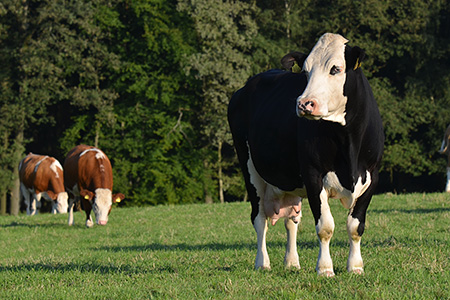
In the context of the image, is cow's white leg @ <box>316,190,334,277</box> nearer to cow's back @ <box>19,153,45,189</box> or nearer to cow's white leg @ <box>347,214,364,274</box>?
cow's white leg @ <box>347,214,364,274</box>

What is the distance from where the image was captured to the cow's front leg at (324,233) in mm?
6113

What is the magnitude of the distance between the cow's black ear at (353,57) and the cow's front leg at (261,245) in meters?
2.36

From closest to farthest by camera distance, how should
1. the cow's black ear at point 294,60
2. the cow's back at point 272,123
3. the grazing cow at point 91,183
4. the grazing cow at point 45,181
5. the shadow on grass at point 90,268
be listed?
the cow's black ear at point 294,60 < the cow's back at point 272,123 < the shadow on grass at point 90,268 < the grazing cow at point 91,183 < the grazing cow at point 45,181

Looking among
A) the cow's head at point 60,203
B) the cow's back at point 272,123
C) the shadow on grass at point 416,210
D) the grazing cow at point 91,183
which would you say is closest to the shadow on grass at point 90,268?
the cow's back at point 272,123

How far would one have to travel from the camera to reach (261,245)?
7.35 meters

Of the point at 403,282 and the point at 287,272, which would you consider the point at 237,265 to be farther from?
the point at 403,282

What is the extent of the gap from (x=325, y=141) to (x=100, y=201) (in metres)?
12.0

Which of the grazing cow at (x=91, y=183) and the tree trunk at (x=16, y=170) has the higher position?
the grazing cow at (x=91, y=183)

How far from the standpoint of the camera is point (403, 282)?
18.3ft

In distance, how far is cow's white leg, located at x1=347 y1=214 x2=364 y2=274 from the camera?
6.28 meters

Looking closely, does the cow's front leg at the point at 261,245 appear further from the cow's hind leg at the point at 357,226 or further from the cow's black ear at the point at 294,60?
the cow's black ear at the point at 294,60

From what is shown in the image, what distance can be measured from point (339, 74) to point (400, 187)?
110ft

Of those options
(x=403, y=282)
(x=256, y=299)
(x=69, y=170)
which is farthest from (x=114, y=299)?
(x=69, y=170)

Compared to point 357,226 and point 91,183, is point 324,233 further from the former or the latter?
point 91,183
